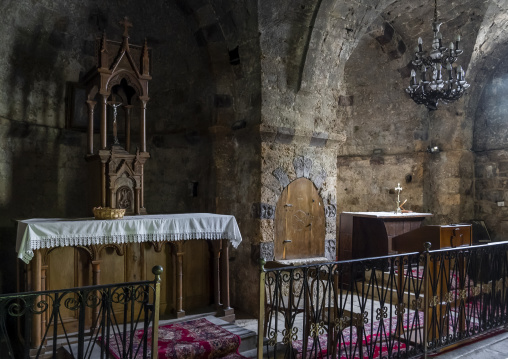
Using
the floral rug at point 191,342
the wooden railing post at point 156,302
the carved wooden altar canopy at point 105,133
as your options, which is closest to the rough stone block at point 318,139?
the carved wooden altar canopy at point 105,133

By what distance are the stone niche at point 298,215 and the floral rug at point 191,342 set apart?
4.83 feet

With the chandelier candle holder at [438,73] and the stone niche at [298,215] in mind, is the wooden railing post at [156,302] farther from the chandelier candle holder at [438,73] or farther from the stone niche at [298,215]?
the chandelier candle holder at [438,73]

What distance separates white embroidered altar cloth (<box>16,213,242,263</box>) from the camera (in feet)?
12.1

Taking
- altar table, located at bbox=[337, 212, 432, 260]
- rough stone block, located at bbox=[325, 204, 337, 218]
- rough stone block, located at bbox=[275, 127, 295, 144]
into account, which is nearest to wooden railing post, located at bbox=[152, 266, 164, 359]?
rough stone block, located at bbox=[275, 127, 295, 144]

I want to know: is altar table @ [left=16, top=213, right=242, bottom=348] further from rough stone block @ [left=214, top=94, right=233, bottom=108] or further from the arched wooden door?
rough stone block @ [left=214, top=94, right=233, bottom=108]

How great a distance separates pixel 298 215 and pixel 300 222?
0.10 metres

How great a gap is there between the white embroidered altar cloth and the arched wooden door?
3.56ft

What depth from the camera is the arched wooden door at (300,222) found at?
18.7 feet

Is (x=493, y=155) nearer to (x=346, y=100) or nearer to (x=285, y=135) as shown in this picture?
(x=346, y=100)

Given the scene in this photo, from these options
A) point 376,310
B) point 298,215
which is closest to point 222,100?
point 298,215

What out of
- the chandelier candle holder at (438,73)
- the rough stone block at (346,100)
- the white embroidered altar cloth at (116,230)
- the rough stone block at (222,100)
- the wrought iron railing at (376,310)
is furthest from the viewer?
the rough stone block at (346,100)

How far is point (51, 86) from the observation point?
5.44 m

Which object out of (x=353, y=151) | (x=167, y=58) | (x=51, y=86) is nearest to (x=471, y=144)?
(x=353, y=151)

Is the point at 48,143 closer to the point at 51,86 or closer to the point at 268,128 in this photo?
the point at 51,86
